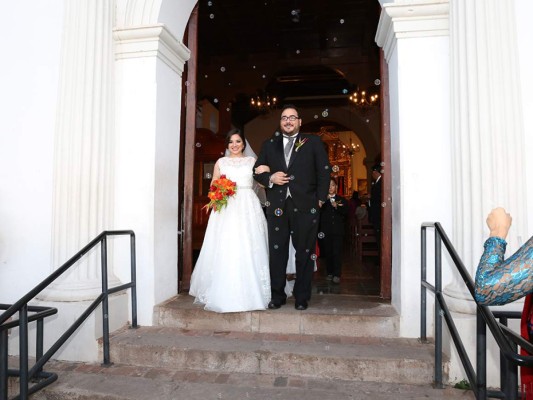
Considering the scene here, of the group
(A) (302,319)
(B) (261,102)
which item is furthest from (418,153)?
(B) (261,102)

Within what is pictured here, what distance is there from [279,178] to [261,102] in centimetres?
1001

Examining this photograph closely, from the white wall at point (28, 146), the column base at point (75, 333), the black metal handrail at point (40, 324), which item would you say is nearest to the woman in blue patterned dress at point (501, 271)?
the black metal handrail at point (40, 324)

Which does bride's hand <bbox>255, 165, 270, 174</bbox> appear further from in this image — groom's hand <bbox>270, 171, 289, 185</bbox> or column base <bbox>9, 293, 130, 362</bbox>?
column base <bbox>9, 293, 130, 362</bbox>

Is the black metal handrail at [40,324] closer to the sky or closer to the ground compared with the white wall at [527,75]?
closer to the ground

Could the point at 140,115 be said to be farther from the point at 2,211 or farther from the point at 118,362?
the point at 118,362

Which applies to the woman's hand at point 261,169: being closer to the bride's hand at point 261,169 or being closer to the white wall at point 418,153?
the bride's hand at point 261,169

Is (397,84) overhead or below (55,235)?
overhead

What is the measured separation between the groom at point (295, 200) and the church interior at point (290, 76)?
1194mm

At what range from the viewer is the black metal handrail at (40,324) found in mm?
2586

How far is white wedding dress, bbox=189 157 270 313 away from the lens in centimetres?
422

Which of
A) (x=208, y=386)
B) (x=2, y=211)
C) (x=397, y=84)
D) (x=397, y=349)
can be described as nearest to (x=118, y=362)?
(x=208, y=386)

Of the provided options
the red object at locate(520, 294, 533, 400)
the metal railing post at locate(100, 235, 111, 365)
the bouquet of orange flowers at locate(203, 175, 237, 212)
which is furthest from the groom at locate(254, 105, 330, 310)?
the red object at locate(520, 294, 533, 400)

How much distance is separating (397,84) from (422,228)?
1.47 metres

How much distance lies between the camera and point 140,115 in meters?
4.46
